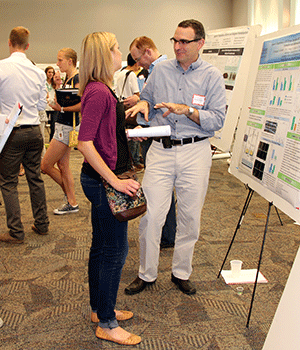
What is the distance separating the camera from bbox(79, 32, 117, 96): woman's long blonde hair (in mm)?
1538

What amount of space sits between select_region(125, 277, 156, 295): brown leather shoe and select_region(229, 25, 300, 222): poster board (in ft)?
3.05

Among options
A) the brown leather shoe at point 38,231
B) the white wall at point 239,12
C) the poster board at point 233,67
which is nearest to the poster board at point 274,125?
the poster board at point 233,67

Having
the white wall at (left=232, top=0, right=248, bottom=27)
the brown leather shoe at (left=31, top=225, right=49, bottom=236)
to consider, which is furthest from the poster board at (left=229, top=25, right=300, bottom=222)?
the white wall at (left=232, top=0, right=248, bottom=27)

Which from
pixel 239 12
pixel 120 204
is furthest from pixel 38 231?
pixel 239 12

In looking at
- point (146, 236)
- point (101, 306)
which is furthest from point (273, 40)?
point (101, 306)

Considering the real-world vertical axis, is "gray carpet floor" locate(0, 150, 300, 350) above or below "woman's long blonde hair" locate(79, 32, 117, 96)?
below

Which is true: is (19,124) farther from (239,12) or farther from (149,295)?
(239,12)

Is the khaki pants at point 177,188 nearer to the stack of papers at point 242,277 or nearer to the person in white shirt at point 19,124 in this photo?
the stack of papers at point 242,277

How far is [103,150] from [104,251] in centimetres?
48

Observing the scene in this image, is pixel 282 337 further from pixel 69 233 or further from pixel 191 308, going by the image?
pixel 69 233

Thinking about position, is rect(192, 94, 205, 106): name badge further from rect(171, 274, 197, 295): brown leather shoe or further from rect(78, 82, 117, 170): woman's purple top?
rect(171, 274, 197, 295): brown leather shoe

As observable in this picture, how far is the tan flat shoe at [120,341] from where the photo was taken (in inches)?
73.7

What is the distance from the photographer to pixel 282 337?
1.38 metres

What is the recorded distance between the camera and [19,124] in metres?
2.93
